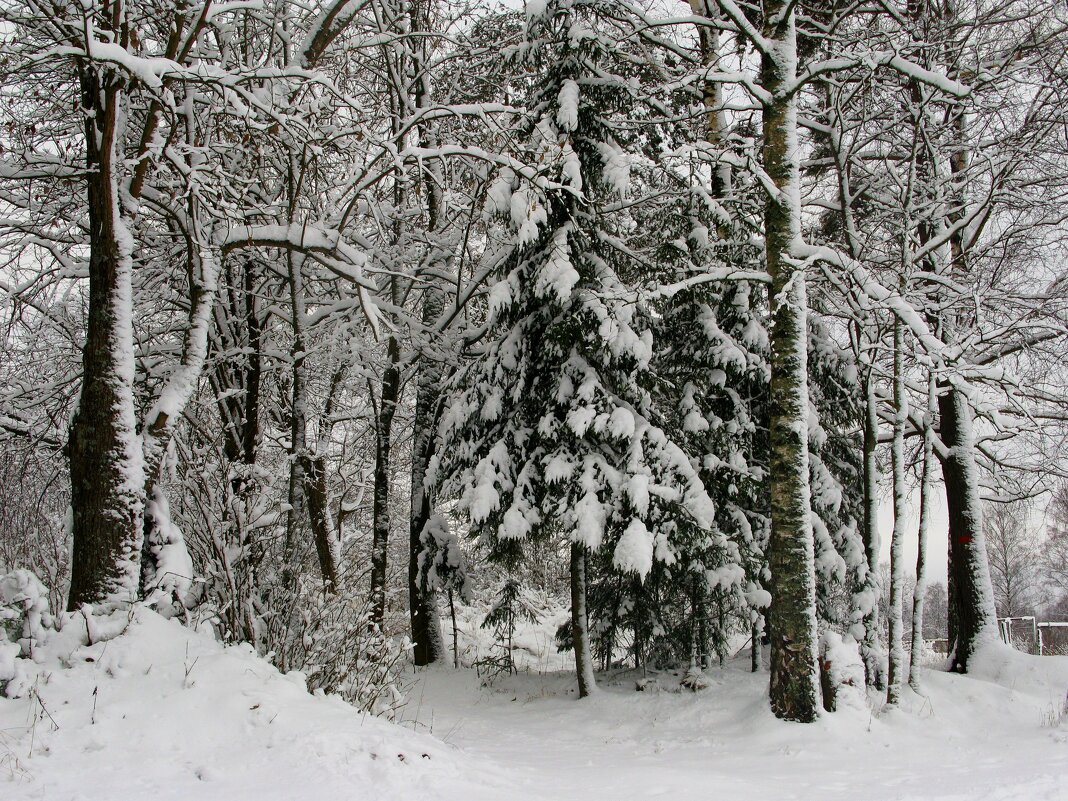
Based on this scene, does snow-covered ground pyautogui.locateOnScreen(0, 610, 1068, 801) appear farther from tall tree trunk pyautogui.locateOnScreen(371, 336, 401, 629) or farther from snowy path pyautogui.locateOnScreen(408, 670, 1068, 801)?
tall tree trunk pyautogui.locateOnScreen(371, 336, 401, 629)

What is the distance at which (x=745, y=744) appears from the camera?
7.01 meters

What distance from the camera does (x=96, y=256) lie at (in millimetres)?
5422

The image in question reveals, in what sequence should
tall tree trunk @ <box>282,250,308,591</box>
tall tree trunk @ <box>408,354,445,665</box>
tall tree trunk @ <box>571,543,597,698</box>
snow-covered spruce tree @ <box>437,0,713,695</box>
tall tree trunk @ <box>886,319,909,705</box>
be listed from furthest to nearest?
1. tall tree trunk @ <box>408,354,445,665</box>
2. tall tree trunk @ <box>571,543,597,698</box>
3. snow-covered spruce tree @ <box>437,0,713,695</box>
4. tall tree trunk @ <box>282,250,308,591</box>
5. tall tree trunk @ <box>886,319,909,705</box>

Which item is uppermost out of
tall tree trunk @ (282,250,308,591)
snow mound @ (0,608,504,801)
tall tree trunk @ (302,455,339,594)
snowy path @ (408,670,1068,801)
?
tall tree trunk @ (282,250,308,591)

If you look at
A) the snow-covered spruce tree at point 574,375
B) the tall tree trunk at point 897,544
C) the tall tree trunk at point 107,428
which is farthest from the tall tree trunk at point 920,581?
the tall tree trunk at point 107,428

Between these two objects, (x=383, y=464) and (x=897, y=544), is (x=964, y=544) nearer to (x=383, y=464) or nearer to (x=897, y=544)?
(x=897, y=544)

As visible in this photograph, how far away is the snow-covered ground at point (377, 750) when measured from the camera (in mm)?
3871

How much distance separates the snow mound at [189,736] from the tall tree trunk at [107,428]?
41cm

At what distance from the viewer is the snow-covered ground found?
12.7 ft

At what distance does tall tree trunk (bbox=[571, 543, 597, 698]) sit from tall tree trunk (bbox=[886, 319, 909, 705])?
12.7ft

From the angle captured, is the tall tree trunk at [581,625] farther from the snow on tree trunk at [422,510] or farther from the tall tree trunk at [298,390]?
the tall tree trunk at [298,390]

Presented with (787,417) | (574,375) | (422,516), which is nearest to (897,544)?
(787,417)

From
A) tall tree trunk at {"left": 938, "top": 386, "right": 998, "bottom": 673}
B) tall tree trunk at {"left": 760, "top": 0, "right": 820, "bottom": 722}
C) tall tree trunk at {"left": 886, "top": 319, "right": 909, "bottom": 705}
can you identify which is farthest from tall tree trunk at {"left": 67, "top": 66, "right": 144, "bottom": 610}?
tall tree trunk at {"left": 938, "top": 386, "right": 998, "bottom": 673}

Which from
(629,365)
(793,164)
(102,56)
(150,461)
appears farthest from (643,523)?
(102,56)
